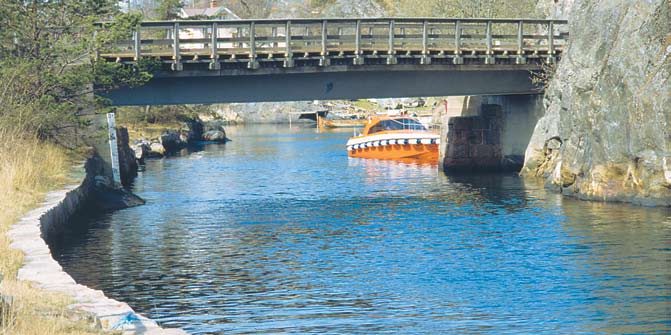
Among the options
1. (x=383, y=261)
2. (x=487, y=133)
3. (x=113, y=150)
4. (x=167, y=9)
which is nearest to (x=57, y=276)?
(x=383, y=261)

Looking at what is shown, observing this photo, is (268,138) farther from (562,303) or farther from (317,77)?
(562,303)

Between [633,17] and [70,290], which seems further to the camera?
[633,17]

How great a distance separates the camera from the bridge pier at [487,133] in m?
54.1

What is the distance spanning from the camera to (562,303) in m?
19.9

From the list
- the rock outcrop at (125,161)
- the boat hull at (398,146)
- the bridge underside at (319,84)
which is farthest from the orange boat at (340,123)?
the bridge underside at (319,84)

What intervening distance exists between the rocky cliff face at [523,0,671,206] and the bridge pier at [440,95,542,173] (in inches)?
363

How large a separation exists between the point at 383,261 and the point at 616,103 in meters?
15.9

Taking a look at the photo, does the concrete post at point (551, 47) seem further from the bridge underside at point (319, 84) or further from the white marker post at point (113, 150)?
the white marker post at point (113, 150)

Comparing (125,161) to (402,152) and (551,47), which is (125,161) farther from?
(402,152)

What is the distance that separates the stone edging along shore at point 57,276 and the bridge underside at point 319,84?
14.5 m

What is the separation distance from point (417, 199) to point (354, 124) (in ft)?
266

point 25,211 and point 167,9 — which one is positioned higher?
point 167,9

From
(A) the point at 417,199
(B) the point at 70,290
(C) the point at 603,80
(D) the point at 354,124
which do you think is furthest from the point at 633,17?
(D) the point at 354,124

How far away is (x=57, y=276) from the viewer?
16.7 m
